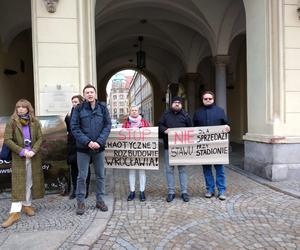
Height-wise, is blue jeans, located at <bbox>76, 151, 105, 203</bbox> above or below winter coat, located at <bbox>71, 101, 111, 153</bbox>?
below

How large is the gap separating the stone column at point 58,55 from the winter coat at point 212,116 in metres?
2.37

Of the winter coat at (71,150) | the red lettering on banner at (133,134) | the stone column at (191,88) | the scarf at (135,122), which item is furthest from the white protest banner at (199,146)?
the stone column at (191,88)

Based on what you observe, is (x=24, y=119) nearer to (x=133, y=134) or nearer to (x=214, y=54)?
(x=133, y=134)

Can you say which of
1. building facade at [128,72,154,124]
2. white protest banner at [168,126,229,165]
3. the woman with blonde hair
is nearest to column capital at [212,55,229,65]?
white protest banner at [168,126,229,165]

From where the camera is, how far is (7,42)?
400 inches

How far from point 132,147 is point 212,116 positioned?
144cm

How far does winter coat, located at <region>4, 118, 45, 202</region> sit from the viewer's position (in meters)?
4.43

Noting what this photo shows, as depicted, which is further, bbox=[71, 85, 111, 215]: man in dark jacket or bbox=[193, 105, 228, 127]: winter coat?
bbox=[193, 105, 228, 127]: winter coat

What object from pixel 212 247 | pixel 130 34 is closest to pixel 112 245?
pixel 212 247

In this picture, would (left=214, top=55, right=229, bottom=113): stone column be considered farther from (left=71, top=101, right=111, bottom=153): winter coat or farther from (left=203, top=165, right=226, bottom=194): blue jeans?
(left=71, top=101, right=111, bottom=153): winter coat

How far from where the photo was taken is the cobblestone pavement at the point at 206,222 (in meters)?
3.70

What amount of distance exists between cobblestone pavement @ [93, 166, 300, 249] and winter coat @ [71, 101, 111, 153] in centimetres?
109

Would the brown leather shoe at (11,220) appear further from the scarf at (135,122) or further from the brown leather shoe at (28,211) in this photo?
the scarf at (135,122)

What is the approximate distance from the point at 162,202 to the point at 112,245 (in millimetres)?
1765
